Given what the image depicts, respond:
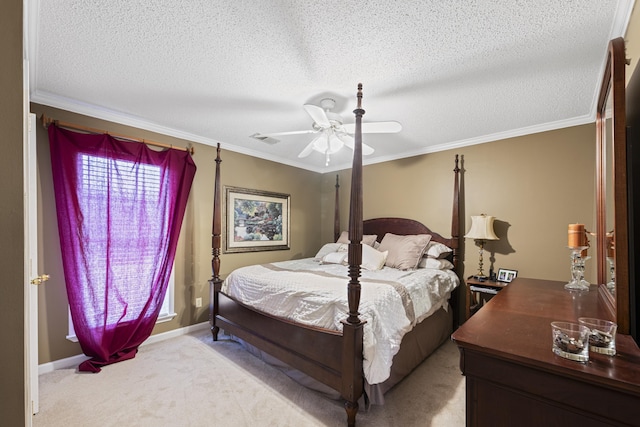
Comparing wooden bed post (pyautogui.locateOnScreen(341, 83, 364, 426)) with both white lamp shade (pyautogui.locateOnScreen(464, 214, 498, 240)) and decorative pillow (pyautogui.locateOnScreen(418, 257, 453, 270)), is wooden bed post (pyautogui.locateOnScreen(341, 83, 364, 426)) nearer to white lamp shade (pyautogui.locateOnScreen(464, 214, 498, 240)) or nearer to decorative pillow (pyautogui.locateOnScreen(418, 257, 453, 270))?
decorative pillow (pyautogui.locateOnScreen(418, 257, 453, 270))

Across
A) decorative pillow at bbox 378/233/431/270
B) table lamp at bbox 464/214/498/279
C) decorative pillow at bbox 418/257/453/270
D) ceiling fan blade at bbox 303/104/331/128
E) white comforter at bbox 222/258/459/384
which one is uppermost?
ceiling fan blade at bbox 303/104/331/128

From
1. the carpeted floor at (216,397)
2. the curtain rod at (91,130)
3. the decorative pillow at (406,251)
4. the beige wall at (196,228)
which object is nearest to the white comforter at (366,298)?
the decorative pillow at (406,251)

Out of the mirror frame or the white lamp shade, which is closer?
the mirror frame

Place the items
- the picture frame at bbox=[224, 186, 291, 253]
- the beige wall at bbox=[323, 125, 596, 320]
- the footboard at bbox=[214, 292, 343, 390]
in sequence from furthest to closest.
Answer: the picture frame at bbox=[224, 186, 291, 253], the beige wall at bbox=[323, 125, 596, 320], the footboard at bbox=[214, 292, 343, 390]

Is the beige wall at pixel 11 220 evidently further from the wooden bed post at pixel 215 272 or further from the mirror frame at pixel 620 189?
the wooden bed post at pixel 215 272

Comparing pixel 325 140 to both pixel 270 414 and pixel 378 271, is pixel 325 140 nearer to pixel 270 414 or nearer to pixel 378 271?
pixel 378 271

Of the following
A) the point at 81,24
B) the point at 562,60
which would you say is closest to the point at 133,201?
the point at 81,24

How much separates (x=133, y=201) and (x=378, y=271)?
2740 millimetres

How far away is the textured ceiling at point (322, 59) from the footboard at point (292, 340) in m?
1.93

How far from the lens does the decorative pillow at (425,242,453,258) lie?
3.31 m

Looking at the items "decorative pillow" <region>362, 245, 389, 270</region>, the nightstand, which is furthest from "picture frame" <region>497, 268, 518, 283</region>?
"decorative pillow" <region>362, 245, 389, 270</region>

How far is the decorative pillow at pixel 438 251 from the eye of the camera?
331 centimetres

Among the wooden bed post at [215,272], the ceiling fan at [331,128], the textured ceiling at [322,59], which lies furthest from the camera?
the wooden bed post at [215,272]

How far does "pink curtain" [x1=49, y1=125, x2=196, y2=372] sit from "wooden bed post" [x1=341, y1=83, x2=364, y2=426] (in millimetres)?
2213
